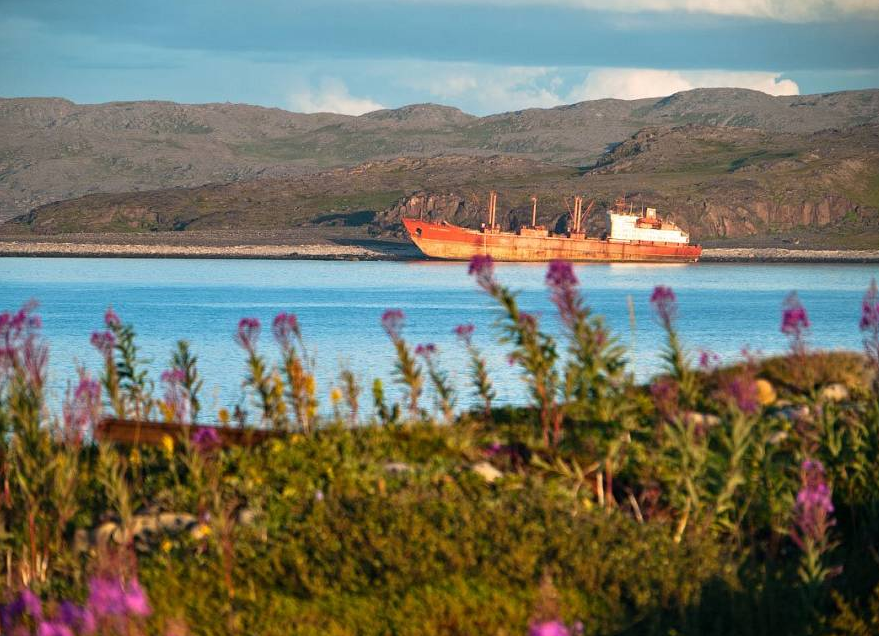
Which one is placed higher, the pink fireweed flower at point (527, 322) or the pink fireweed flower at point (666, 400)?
the pink fireweed flower at point (527, 322)

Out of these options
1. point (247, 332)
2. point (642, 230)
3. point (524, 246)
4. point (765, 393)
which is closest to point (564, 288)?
point (247, 332)

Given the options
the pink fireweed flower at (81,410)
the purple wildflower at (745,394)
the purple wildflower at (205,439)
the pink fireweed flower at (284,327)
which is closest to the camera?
the purple wildflower at (745,394)

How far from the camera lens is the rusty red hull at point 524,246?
109312 millimetres

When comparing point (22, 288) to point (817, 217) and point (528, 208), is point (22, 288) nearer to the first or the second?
point (528, 208)

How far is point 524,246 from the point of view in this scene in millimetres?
109188

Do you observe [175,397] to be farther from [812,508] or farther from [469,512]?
[812,508]

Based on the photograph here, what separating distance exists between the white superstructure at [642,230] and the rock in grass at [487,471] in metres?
104

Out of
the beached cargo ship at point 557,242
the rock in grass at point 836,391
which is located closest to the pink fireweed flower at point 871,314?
the rock in grass at point 836,391

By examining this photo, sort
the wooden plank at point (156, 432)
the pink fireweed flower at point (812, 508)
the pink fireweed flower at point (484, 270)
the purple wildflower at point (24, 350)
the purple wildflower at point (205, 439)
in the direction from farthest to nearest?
the wooden plank at point (156, 432) → the pink fireweed flower at point (484, 270) → the purple wildflower at point (205, 439) → the purple wildflower at point (24, 350) → the pink fireweed flower at point (812, 508)

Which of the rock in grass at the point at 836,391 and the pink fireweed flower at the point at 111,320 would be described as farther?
the rock in grass at the point at 836,391

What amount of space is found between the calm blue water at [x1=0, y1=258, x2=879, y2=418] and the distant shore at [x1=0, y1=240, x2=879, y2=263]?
6.99m

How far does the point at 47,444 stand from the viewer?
7652mm

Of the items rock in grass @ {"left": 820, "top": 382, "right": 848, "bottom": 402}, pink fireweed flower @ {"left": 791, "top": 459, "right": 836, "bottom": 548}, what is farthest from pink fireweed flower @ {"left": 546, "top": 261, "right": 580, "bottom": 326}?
rock in grass @ {"left": 820, "top": 382, "right": 848, "bottom": 402}

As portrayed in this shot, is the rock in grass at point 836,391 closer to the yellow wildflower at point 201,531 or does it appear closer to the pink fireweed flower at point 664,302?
the pink fireweed flower at point 664,302
